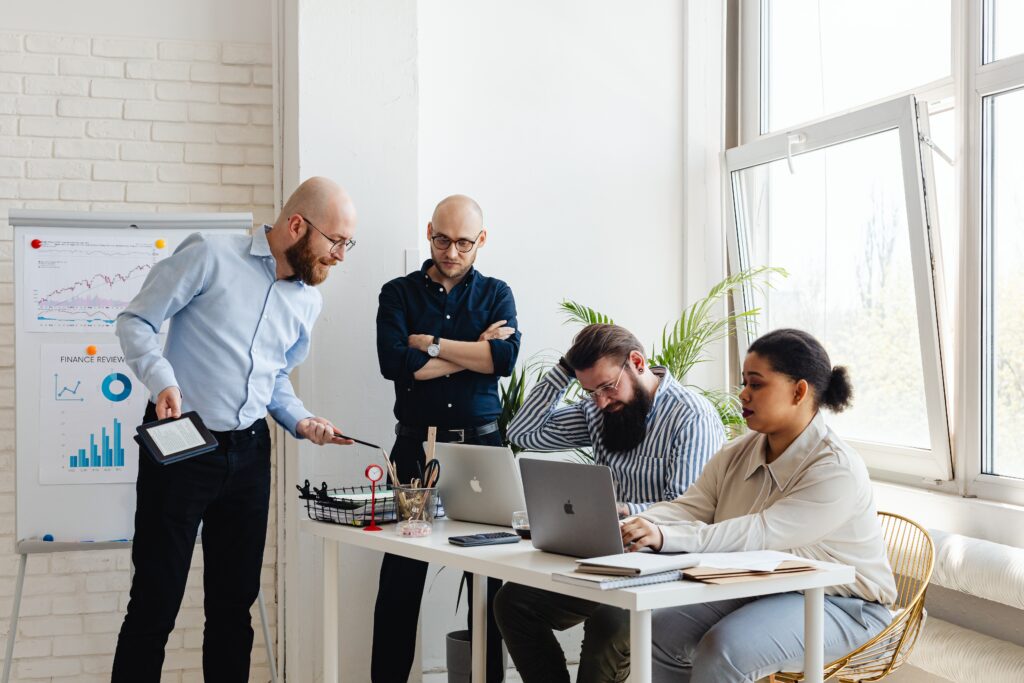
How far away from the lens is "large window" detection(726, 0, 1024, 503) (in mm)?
3336

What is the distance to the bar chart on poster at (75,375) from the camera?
11.5ft

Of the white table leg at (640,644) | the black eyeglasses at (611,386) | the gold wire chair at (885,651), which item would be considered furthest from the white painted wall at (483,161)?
the white table leg at (640,644)

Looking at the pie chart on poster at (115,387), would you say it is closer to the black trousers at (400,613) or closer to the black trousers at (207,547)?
the black trousers at (207,547)

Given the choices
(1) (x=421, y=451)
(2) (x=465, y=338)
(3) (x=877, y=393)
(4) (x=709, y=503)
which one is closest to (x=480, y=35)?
(2) (x=465, y=338)

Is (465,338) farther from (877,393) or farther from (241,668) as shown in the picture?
(877,393)

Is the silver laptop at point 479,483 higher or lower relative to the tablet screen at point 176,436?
lower

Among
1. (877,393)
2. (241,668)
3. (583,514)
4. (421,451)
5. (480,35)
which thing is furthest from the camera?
(480,35)

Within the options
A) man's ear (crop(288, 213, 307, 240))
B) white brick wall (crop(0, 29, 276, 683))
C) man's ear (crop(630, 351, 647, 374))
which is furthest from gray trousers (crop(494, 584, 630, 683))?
white brick wall (crop(0, 29, 276, 683))

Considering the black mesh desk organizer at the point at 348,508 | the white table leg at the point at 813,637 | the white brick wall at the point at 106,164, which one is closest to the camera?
the white table leg at the point at 813,637

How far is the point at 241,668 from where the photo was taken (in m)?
3.08

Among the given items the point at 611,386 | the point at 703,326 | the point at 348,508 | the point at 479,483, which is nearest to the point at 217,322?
the point at 348,508

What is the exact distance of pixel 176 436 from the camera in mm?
2662

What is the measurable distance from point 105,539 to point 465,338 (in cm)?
144

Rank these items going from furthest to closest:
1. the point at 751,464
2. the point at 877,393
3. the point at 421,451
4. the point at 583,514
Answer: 1. the point at 877,393
2. the point at 421,451
3. the point at 751,464
4. the point at 583,514
